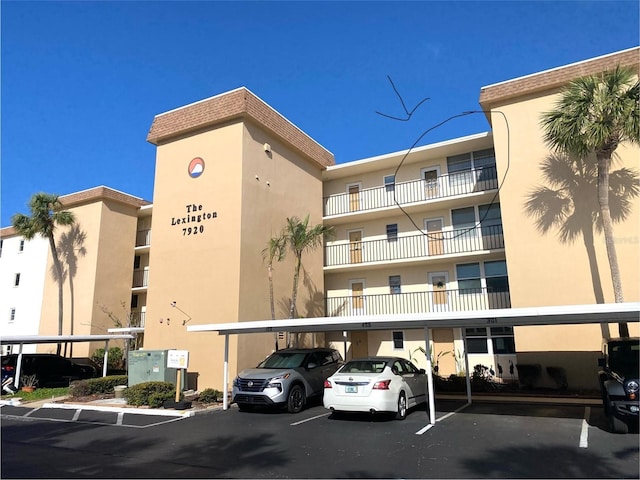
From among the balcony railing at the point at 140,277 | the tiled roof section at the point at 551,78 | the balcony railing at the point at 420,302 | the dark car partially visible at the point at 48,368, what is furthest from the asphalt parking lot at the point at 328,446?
the balcony railing at the point at 140,277

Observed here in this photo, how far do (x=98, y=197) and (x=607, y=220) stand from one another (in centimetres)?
2388

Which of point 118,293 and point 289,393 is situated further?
point 118,293

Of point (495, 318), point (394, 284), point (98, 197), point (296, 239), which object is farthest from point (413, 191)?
point (98, 197)

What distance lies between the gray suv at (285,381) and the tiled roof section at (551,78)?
12.1 m

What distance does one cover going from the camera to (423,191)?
21188 mm

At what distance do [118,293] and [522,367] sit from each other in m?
20.6

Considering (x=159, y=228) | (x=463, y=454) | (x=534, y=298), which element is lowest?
(x=463, y=454)

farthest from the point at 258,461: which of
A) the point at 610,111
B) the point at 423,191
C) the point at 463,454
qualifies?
the point at 423,191

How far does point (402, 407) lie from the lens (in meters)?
10.7

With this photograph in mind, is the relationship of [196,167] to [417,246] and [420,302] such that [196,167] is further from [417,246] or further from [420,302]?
[420,302]

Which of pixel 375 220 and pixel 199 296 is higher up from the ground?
pixel 375 220

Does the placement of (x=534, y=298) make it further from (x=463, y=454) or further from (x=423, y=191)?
(x=463, y=454)

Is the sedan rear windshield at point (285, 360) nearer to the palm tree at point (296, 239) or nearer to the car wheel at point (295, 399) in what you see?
the car wheel at point (295, 399)

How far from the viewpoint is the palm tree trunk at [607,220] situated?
13939 millimetres
